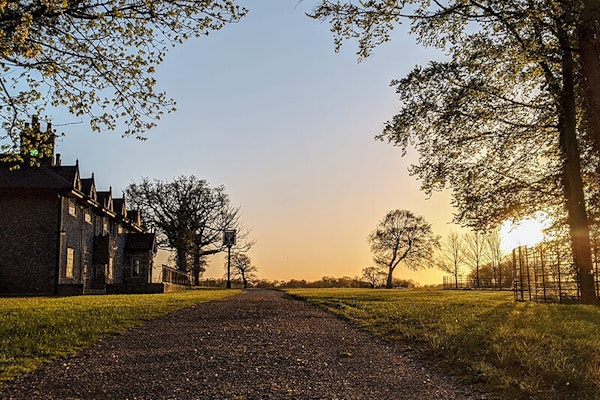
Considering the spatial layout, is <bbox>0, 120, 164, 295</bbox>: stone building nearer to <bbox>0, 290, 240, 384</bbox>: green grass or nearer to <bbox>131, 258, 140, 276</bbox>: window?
<bbox>131, 258, 140, 276</bbox>: window

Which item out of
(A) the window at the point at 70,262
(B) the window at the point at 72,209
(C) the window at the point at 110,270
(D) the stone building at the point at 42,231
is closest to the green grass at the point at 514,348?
(D) the stone building at the point at 42,231

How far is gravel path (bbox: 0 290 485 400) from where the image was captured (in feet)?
17.4

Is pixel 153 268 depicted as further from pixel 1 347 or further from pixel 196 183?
pixel 1 347

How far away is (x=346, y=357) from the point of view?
23.7 feet

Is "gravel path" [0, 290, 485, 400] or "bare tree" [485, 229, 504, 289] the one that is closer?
"gravel path" [0, 290, 485, 400]

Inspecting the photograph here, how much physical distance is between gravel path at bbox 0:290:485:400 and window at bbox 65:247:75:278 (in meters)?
25.7

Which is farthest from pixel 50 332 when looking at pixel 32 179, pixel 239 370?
pixel 32 179

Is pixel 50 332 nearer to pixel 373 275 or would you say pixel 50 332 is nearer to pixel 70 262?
pixel 70 262

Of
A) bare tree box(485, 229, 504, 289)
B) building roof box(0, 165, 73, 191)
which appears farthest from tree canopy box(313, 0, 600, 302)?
bare tree box(485, 229, 504, 289)

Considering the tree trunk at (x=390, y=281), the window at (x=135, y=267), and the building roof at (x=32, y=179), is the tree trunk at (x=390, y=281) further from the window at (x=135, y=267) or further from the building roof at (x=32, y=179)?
the building roof at (x=32, y=179)

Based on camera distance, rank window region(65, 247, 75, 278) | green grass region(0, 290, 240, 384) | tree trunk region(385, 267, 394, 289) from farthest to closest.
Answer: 1. tree trunk region(385, 267, 394, 289)
2. window region(65, 247, 75, 278)
3. green grass region(0, 290, 240, 384)

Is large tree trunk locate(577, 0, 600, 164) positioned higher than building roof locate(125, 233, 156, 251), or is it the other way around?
large tree trunk locate(577, 0, 600, 164)

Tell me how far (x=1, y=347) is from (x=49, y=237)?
82.2 ft

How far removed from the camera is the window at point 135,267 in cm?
4724
